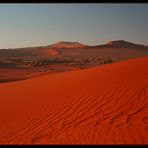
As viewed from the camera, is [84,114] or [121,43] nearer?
[84,114]

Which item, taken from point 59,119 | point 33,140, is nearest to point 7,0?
point 33,140

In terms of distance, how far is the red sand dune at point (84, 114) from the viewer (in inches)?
241

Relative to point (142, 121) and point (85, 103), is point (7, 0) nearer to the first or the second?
point (142, 121)

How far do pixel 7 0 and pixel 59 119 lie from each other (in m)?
5.73

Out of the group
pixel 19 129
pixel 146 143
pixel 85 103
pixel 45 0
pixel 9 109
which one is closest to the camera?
pixel 45 0

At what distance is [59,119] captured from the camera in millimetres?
7746

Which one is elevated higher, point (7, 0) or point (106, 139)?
point (7, 0)

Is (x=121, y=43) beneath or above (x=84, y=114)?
above

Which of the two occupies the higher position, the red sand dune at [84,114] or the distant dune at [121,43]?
the distant dune at [121,43]

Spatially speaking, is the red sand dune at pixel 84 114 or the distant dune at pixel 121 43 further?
the distant dune at pixel 121 43

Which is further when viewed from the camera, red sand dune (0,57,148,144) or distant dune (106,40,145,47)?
distant dune (106,40,145,47)

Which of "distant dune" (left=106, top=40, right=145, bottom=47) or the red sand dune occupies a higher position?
"distant dune" (left=106, top=40, right=145, bottom=47)

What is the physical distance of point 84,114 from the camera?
7.71 metres

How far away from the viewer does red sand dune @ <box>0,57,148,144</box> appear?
612 centimetres
